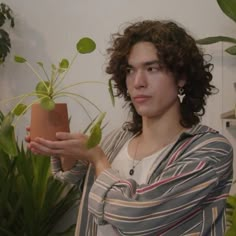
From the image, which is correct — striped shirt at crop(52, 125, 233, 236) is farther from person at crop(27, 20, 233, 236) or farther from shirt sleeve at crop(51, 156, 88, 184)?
shirt sleeve at crop(51, 156, 88, 184)

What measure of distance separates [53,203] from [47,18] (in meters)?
1.02

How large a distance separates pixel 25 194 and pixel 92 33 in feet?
3.04

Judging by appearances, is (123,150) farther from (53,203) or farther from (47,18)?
(47,18)

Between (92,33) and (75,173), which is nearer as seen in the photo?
(75,173)

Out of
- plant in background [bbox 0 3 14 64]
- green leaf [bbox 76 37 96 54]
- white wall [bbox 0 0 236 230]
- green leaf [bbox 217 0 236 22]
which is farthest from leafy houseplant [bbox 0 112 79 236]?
green leaf [bbox 217 0 236 22]

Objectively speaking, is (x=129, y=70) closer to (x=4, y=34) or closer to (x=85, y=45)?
(x=85, y=45)

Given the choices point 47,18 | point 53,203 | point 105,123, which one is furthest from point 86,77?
point 53,203

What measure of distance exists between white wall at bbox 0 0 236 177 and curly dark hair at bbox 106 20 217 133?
0.91m

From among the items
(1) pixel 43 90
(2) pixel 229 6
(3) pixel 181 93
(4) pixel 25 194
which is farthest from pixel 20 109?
(2) pixel 229 6

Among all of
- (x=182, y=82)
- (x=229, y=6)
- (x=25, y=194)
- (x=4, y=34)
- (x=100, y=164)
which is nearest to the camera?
(x=100, y=164)

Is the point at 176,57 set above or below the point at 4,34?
below

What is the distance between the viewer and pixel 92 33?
76.0 inches

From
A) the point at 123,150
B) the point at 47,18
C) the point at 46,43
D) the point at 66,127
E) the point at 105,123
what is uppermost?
the point at 47,18

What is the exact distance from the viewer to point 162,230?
2.31 feet
